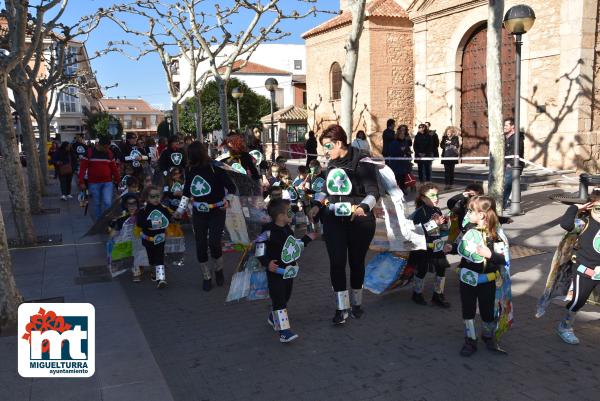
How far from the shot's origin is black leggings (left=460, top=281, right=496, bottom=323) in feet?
14.1

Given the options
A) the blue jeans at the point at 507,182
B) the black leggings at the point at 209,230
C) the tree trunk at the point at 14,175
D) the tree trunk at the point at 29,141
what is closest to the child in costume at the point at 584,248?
the black leggings at the point at 209,230

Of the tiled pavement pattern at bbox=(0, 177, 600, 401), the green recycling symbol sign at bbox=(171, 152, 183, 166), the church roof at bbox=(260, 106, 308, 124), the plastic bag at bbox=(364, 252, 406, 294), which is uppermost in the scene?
the church roof at bbox=(260, 106, 308, 124)

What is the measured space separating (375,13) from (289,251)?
2072 centimetres

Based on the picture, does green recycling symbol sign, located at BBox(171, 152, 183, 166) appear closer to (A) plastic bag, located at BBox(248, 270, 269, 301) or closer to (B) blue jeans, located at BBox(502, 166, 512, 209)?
(A) plastic bag, located at BBox(248, 270, 269, 301)

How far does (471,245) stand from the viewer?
4.25m

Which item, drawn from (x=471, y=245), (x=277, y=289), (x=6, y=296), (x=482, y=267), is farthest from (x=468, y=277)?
(x=6, y=296)

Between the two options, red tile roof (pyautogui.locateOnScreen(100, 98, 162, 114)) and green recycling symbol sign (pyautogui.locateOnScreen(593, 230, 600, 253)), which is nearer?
green recycling symbol sign (pyautogui.locateOnScreen(593, 230, 600, 253))

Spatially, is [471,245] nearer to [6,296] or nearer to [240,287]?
[240,287]

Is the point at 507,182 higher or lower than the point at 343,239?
higher

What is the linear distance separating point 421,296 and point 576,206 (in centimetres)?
188

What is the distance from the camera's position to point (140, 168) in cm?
1281

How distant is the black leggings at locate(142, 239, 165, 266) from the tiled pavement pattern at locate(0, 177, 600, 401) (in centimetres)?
33

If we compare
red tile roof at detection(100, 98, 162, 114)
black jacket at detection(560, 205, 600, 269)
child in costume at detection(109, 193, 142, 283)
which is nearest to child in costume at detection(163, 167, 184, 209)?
child in costume at detection(109, 193, 142, 283)

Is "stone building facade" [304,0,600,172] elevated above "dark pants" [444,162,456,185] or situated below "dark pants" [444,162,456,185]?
above
